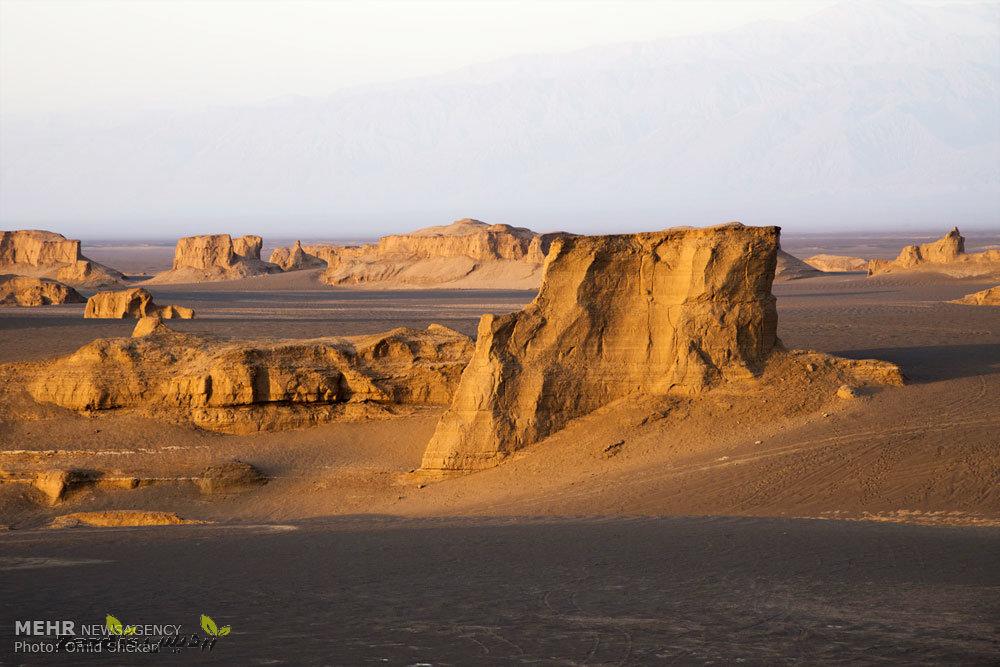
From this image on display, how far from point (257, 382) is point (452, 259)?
61665 millimetres

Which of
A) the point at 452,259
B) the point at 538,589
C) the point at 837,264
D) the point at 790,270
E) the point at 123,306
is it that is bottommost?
the point at 123,306

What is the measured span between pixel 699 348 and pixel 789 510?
4.06 metres

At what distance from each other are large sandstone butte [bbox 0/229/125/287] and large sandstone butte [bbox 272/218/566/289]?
55.3 feet

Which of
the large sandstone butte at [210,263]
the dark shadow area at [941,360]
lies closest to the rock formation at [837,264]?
the large sandstone butte at [210,263]

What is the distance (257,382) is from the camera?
19344mm

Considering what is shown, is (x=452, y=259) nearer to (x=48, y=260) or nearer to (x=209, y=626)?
(x=48, y=260)

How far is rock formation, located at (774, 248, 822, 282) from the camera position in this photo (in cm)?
6981

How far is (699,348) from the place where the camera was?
16.5 metres

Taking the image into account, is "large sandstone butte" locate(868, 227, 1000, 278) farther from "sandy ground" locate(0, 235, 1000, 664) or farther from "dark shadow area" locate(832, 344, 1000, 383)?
"sandy ground" locate(0, 235, 1000, 664)

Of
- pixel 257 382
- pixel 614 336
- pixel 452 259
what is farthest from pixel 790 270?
pixel 614 336

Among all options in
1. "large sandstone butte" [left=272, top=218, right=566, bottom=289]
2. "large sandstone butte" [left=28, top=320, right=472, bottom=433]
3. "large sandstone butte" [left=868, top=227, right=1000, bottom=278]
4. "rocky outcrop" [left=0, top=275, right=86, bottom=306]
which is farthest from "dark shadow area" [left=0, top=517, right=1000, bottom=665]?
"large sandstone butte" [left=272, top=218, right=566, bottom=289]

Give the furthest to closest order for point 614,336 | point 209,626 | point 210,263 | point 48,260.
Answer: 1. point 210,263
2. point 48,260
3. point 614,336
4. point 209,626

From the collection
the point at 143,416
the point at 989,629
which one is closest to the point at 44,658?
the point at 989,629

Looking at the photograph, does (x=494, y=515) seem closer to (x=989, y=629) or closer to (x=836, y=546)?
(x=836, y=546)
